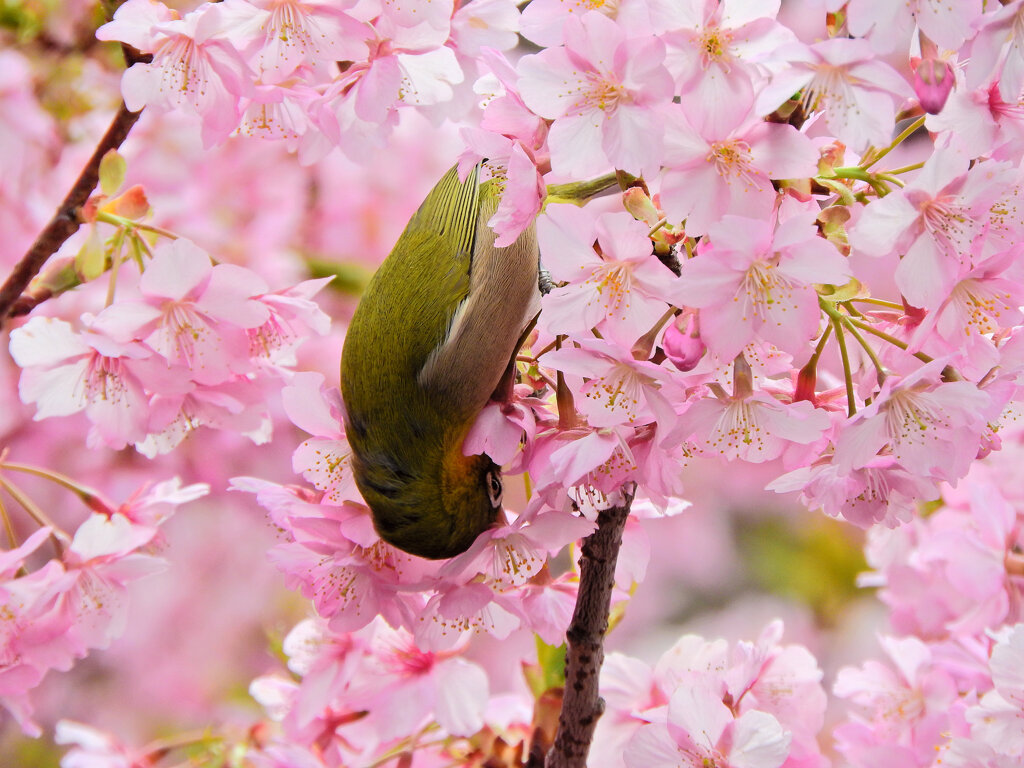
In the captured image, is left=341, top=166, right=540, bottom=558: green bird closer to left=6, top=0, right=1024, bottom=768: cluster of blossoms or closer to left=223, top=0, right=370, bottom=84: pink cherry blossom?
left=6, top=0, right=1024, bottom=768: cluster of blossoms

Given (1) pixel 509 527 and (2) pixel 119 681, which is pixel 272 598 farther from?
(1) pixel 509 527

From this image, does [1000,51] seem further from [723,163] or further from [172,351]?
[172,351]

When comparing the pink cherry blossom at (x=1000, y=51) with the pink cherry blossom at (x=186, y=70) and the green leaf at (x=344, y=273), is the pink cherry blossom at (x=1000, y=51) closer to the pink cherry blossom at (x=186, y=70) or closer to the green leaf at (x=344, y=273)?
the pink cherry blossom at (x=186, y=70)

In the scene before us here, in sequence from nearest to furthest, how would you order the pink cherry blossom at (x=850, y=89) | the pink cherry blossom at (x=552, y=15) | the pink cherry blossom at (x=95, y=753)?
the pink cherry blossom at (x=850, y=89)
the pink cherry blossom at (x=552, y=15)
the pink cherry blossom at (x=95, y=753)

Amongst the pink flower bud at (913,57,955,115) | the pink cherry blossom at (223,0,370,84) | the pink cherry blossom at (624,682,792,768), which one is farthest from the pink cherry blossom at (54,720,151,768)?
the pink flower bud at (913,57,955,115)

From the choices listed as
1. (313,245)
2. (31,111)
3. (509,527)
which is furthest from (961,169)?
(313,245)

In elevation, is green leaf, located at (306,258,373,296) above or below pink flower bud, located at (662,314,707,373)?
below

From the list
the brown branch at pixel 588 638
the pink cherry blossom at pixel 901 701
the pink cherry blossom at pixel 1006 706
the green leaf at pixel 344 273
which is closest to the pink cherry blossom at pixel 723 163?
the brown branch at pixel 588 638
